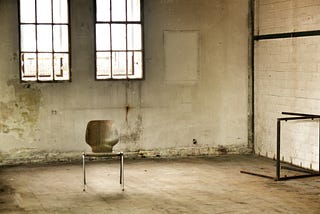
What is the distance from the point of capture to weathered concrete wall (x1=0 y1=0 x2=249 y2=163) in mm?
9023

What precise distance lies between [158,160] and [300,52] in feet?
8.84

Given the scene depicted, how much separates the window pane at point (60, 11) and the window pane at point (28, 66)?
65 cm

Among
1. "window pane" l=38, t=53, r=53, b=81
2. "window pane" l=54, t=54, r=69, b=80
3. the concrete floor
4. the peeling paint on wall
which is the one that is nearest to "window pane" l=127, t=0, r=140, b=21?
"window pane" l=54, t=54, r=69, b=80

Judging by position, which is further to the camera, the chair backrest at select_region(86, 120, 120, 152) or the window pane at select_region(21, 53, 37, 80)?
the window pane at select_region(21, 53, 37, 80)

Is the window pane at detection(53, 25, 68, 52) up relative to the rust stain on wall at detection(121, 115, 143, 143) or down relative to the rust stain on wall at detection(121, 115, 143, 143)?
up

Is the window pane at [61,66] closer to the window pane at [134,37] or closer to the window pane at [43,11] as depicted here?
the window pane at [43,11]

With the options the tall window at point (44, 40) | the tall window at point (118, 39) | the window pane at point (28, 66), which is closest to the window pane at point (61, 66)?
the tall window at point (44, 40)

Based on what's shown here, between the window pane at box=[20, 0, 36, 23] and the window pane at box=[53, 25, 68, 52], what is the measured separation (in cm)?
37

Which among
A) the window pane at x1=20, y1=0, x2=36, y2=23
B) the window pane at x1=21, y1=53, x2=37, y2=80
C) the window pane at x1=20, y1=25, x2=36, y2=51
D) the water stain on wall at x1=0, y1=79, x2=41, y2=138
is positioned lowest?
the water stain on wall at x1=0, y1=79, x2=41, y2=138

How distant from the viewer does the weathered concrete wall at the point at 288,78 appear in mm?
8422

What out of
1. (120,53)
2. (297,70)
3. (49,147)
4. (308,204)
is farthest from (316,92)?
(49,147)

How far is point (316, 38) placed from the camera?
8297 mm

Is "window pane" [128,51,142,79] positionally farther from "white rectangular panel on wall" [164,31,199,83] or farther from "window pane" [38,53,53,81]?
"window pane" [38,53,53,81]

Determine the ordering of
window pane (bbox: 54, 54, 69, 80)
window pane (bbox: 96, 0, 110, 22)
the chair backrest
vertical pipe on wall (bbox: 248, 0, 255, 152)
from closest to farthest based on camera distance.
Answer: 1. the chair backrest
2. window pane (bbox: 54, 54, 69, 80)
3. window pane (bbox: 96, 0, 110, 22)
4. vertical pipe on wall (bbox: 248, 0, 255, 152)
